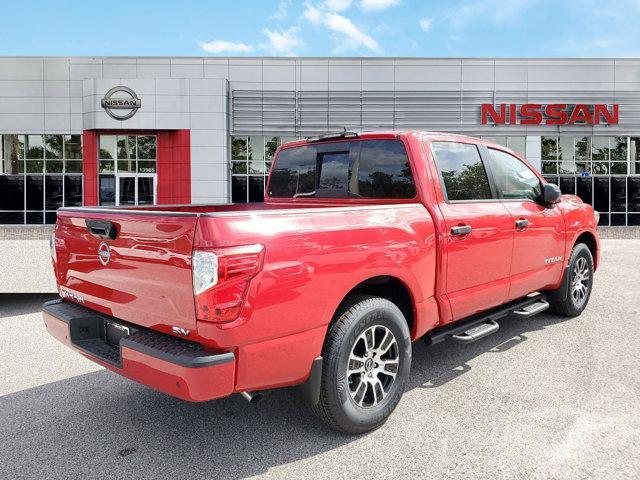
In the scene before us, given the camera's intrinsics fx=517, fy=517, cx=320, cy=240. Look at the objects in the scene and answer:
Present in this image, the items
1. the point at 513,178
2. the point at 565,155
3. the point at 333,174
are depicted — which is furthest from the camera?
the point at 565,155

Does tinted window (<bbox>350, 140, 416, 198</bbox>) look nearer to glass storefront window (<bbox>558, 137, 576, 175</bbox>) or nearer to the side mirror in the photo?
the side mirror

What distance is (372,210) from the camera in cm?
327

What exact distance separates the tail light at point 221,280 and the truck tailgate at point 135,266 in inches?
2.7

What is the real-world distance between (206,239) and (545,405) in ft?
8.78

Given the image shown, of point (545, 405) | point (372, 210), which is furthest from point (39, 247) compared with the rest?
point (545, 405)

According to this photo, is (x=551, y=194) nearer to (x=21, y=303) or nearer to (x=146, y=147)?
(x=21, y=303)

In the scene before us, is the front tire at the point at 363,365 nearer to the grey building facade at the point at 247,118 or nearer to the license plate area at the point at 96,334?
the license plate area at the point at 96,334

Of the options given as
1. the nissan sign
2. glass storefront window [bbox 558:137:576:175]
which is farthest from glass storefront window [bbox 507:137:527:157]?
glass storefront window [bbox 558:137:576:175]

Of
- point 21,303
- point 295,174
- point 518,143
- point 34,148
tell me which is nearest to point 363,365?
point 295,174

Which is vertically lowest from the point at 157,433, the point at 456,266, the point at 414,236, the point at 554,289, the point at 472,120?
the point at 157,433

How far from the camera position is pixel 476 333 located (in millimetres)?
3994

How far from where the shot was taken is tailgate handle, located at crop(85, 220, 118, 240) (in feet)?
9.72

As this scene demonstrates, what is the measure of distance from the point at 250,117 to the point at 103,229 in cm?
2296

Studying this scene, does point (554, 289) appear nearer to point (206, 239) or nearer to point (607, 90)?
point (206, 239)
